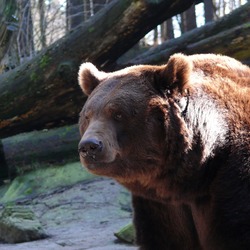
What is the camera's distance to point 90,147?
10.8ft

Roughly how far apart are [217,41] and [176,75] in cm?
357

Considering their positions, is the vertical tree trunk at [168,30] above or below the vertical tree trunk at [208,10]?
below

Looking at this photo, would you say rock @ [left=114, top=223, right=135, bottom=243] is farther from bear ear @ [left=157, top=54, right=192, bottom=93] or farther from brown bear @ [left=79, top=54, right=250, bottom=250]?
bear ear @ [left=157, top=54, right=192, bottom=93]

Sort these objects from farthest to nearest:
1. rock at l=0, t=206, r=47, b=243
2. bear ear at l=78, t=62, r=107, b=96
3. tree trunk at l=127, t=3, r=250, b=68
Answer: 1. tree trunk at l=127, t=3, r=250, b=68
2. rock at l=0, t=206, r=47, b=243
3. bear ear at l=78, t=62, r=107, b=96

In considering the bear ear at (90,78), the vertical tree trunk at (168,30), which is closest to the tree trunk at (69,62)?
the bear ear at (90,78)

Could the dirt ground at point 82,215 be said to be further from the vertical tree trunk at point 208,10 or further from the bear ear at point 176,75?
the vertical tree trunk at point 208,10

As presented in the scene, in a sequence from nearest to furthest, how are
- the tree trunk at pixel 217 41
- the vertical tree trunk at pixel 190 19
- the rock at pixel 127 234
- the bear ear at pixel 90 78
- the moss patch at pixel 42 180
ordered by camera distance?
the bear ear at pixel 90 78, the rock at pixel 127 234, the tree trunk at pixel 217 41, the moss patch at pixel 42 180, the vertical tree trunk at pixel 190 19

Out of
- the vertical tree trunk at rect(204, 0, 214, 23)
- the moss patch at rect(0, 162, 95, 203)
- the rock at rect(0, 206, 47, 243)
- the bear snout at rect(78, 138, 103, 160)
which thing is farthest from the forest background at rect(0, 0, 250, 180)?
the bear snout at rect(78, 138, 103, 160)

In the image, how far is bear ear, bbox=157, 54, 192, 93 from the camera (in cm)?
362

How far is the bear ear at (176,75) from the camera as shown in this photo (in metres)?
3.62

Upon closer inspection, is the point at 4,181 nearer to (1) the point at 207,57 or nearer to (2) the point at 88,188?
(2) the point at 88,188

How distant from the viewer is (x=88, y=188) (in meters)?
7.79

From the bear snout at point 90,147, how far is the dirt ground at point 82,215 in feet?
7.19

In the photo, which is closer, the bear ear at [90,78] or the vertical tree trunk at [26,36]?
the bear ear at [90,78]
